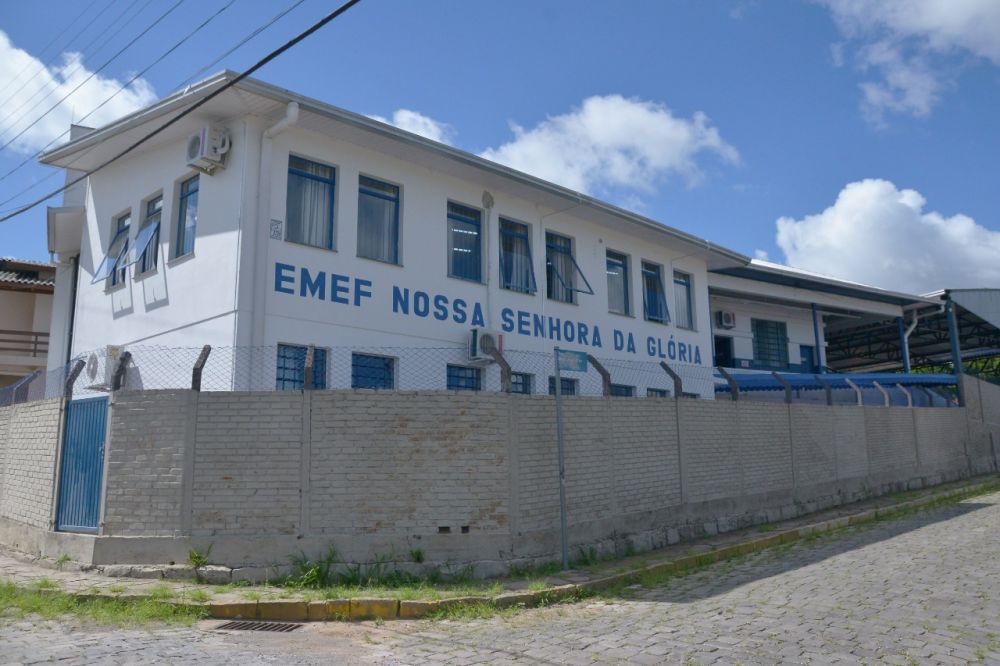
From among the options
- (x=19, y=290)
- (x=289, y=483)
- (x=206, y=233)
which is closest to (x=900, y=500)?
(x=289, y=483)

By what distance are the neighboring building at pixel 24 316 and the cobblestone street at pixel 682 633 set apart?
16.8m

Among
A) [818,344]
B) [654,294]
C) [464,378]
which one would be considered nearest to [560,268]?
[654,294]

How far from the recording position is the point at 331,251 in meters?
12.3

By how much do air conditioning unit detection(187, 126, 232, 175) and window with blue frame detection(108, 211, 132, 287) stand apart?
2.98 metres

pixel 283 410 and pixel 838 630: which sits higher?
pixel 283 410

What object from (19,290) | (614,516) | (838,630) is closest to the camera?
(838,630)

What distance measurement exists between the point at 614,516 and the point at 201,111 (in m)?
8.65

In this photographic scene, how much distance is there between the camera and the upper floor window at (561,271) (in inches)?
639

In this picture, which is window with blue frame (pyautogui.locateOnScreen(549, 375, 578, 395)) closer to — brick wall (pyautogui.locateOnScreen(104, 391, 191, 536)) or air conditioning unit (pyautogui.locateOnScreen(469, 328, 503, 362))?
air conditioning unit (pyautogui.locateOnScreen(469, 328, 503, 362))

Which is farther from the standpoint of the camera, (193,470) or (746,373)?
(746,373)

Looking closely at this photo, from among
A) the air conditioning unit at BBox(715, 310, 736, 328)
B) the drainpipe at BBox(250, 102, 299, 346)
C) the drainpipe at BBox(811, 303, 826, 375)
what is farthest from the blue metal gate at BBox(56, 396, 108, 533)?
the drainpipe at BBox(811, 303, 826, 375)

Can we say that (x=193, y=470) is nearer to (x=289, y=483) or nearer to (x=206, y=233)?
(x=289, y=483)

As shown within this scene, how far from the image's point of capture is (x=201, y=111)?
11766 millimetres

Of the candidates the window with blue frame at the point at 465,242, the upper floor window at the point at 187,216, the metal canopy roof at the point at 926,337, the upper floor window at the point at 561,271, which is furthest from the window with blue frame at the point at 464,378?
the metal canopy roof at the point at 926,337
